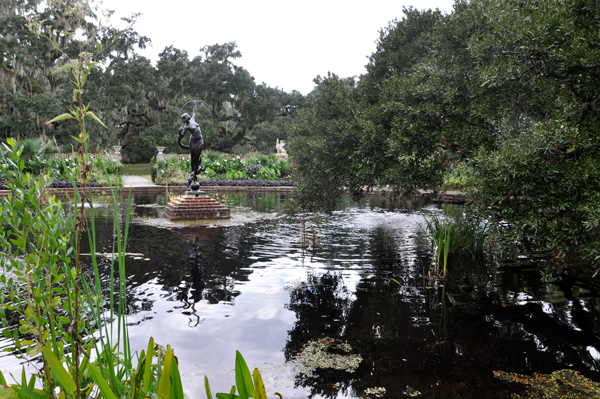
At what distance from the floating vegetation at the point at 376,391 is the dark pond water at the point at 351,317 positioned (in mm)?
44

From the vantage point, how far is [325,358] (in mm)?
3756

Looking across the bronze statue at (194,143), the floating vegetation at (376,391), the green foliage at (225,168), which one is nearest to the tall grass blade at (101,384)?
the floating vegetation at (376,391)

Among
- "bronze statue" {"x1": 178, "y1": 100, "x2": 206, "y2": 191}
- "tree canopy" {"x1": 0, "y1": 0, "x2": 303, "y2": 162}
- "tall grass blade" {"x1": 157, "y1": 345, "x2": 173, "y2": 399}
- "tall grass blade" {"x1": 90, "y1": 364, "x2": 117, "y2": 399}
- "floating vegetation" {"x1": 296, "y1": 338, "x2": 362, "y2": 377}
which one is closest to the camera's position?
"tall grass blade" {"x1": 90, "y1": 364, "x2": 117, "y2": 399}

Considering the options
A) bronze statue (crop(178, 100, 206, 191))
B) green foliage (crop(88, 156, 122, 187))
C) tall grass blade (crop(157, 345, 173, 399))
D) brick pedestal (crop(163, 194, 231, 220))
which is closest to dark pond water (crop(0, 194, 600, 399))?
green foliage (crop(88, 156, 122, 187))

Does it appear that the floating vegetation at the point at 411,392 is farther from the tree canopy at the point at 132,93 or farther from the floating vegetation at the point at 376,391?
the tree canopy at the point at 132,93

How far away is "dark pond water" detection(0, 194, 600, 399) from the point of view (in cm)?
349

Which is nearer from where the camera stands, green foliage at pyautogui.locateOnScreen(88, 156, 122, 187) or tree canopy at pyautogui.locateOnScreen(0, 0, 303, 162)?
green foliage at pyautogui.locateOnScreen(88, 156, 122, 187)

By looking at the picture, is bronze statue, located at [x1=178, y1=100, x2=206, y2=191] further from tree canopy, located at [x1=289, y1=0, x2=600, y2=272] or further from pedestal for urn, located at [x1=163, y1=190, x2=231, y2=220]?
tree canopy, located at [x1=289, y1=0, x2=600, y2=272]

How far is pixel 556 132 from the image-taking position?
3998 millimetres

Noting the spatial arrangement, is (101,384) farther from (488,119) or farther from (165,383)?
(488,119)

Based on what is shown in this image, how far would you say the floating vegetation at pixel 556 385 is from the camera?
10.4ft

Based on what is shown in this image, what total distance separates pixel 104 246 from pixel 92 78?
77.5 feet

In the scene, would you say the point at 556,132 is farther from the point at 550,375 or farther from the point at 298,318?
the point at 298,318

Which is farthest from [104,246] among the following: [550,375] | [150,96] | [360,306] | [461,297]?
[150,96]
